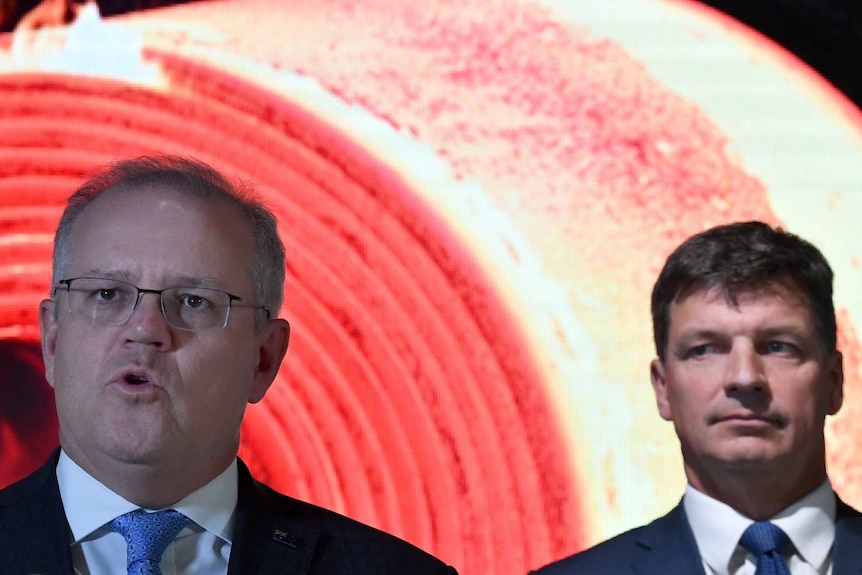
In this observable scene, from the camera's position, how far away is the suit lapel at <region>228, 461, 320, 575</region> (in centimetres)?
198

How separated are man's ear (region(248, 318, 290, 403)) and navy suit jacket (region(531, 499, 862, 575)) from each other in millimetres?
646

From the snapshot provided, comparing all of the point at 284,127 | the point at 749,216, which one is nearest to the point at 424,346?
the point at 284,127

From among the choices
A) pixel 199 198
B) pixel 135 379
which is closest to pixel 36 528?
pixel 135 379

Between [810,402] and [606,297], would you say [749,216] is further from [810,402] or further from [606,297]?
[810,402]

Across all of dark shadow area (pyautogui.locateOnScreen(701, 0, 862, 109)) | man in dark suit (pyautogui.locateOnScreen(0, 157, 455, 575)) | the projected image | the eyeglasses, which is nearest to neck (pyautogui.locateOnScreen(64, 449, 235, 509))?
man in dark suit (pyautogui.locateOnScreen(0, 157, 455, 575))

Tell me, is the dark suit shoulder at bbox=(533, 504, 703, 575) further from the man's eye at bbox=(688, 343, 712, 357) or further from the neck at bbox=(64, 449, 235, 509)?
the neck at bbox=(64, 449, 235, 509)

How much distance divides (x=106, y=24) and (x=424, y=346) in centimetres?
123

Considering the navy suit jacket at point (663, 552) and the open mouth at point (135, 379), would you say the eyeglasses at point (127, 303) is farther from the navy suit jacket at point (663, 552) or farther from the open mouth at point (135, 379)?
the navy suit jacket at point (663, 552)

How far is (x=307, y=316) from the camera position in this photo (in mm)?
3045

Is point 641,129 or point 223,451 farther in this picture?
point 641,129

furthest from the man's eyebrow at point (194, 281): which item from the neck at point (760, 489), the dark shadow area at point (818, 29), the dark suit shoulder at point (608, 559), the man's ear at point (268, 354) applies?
the dark shadow area at point (818, 29)

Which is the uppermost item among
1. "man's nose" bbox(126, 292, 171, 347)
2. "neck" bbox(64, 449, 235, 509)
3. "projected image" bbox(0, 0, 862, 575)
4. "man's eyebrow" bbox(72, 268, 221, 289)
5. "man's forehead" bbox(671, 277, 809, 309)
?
"projected image" bbox(0, 0, 862, 575)

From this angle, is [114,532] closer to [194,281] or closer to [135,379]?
[135,379]

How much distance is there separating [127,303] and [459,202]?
4.20 feet
